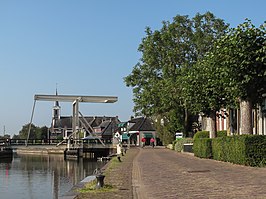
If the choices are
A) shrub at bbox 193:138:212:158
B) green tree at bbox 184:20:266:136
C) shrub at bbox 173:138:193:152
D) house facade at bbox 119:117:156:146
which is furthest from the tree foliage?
green tree at bbox 184:20:266:136

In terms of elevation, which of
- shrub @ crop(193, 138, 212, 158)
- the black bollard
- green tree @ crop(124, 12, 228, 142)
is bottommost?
the black bollard

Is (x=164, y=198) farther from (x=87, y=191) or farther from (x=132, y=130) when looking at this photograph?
(x=132, y=130)

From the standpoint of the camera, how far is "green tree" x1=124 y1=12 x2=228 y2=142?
4369 centimetres

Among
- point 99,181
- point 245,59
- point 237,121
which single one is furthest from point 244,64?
point 237,121

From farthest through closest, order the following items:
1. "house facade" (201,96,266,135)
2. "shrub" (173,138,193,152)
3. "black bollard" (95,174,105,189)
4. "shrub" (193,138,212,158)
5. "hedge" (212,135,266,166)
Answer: "shrub" (173,138,193,152)
"house facade" (201,96,266,135)
"shrub" (193,138,212,158)
"hedge" (212,135,266,166)
"black bollard" (95,174,105,189)

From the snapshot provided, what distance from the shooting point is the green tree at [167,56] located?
43688mm

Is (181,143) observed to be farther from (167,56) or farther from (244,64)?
(244,64)

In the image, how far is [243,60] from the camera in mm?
19969

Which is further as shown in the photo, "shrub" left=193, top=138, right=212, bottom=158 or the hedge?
"shrub" left=193, top=138, right=212, bottom=158

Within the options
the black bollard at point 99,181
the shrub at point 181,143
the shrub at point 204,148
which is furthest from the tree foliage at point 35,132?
the black bollard at point 99,181

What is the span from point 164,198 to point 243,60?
11131mm

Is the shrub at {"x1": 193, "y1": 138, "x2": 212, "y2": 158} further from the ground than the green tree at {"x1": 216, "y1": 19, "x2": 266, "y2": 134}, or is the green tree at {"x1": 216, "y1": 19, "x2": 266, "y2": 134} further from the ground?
the green tree at {"x1": 216, "y1": 19, "x2": 266, "y2": 134}

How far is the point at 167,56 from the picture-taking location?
44.2 metres

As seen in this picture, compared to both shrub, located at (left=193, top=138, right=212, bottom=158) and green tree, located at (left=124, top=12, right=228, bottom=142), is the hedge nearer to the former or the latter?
shrub, located at (left=193, top=138, right=212, bottom=158)
